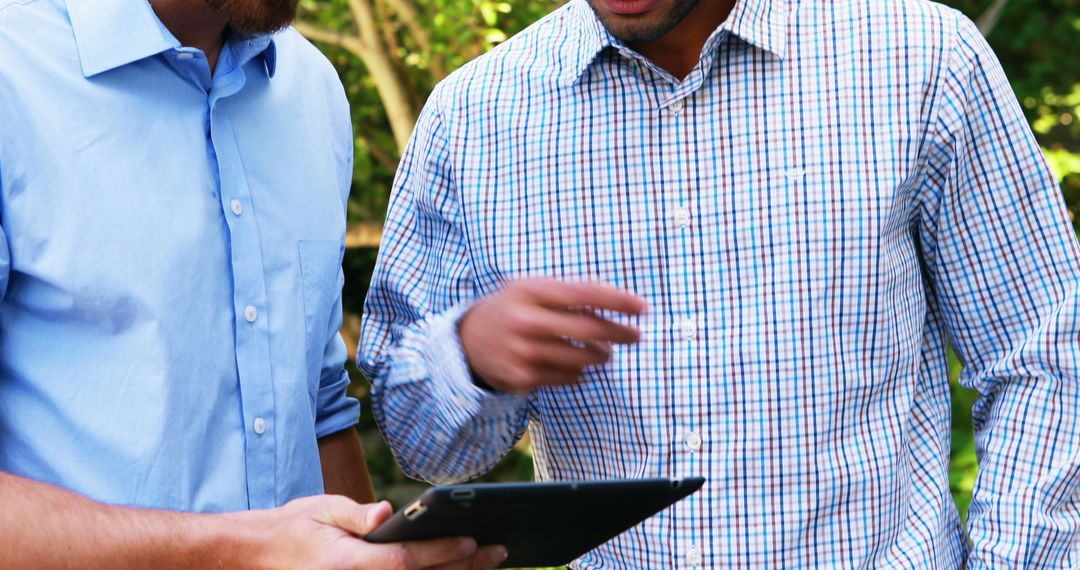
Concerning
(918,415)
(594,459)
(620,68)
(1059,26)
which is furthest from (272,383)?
(1059,26)

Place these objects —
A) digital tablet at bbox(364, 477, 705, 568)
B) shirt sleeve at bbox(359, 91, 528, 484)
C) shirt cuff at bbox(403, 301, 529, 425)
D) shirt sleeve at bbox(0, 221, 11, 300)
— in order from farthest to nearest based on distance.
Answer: shirt sleeve at bbox(359, 91, 528, 484)
shirt cuff at bbox(403, 301, 529, 425)
shirt sleeve at bbox(0, 221, 11, 300)
digital tablet at bbox(364, 477, 705, 568)

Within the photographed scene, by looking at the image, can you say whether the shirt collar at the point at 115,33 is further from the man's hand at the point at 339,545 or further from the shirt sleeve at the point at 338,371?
the man's hand at the point at 339,545

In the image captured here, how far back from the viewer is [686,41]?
2.27 meters

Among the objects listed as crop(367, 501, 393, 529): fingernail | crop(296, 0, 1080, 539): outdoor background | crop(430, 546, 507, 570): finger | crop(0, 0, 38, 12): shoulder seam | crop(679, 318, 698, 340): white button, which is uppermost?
crop(0, 0, 38, 12): shoulder seam

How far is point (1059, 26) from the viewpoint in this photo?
20.1ft

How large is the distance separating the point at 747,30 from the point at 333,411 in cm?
108

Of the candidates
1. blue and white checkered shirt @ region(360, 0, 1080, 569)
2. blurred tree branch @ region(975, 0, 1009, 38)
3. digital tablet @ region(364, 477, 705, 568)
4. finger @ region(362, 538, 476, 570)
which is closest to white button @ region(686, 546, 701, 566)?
blue and white checkered shirt @ region(360, 0, 1080, 569)

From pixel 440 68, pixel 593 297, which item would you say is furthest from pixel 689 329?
pixel 440 68

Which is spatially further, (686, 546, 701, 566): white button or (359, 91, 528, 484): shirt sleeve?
(359, 91, 528, 484): shirt sleeve

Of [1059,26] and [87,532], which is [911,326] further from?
→ [1059,26]

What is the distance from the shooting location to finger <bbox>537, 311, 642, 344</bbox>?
5.89ft

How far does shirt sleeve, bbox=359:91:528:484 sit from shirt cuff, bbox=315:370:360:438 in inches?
8.4

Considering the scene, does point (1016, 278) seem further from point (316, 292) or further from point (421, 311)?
point (316, 292)

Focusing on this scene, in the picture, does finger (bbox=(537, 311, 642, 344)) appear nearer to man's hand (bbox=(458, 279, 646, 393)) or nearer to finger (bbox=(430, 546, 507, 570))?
man's hand (bbox=(458, 279, 646, 393))
